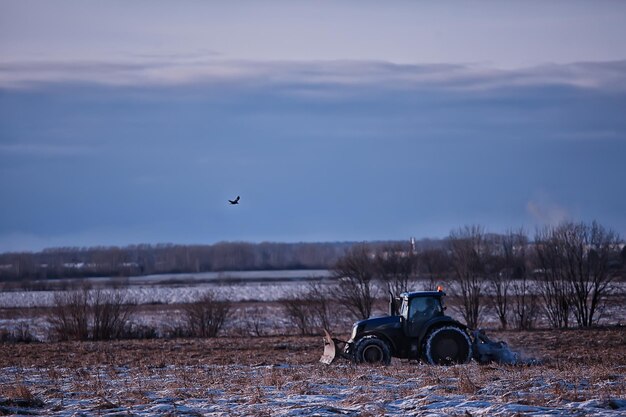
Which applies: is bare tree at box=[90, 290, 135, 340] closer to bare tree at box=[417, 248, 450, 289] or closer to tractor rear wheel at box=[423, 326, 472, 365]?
bare tree at box=[417, 248, 450, 289]

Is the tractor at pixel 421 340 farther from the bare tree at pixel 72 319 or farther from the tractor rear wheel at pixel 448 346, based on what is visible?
the bare tree at pixel 72 319

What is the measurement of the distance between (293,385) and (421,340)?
21.9 feet

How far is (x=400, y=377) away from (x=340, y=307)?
27783 millimetres

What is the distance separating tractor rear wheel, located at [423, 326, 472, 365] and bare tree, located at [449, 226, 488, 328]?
804 inches

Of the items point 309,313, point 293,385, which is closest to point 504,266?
point 309,313

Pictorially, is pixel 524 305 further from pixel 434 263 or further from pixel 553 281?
pixel 434 263

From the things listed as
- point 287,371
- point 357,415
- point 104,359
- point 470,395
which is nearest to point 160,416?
point 357,415

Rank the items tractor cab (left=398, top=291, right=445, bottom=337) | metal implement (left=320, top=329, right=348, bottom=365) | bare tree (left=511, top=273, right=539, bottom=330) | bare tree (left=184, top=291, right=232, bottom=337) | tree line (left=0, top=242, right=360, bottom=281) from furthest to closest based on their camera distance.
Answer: tree line (left=0, top=242, right=360, bottom=281), bare tree (left=511, top=273, right=539, bottom=330), bare tree (left=184, top=291, right=232, bottom=337), metal implement (left=320, top=329, right=348, bottom=365), tractor cab (left=398, top=291, right=445, bottom=337)

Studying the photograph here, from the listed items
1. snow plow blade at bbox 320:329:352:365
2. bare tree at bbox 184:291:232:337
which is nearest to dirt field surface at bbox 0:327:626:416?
snow plow blade at bbox 320:329:352:365

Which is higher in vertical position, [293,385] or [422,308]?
[422,308]

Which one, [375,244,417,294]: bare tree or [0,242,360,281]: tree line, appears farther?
[0,242,360,281]: tree line

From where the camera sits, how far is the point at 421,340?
2125 centimetres

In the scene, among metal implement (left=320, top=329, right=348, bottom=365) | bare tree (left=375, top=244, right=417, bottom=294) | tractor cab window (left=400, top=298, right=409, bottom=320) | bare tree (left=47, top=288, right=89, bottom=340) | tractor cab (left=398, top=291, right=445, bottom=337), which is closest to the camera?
tractor cab (left=398, top=291, right=445, bottom=337)

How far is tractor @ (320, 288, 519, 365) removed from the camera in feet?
68.8
